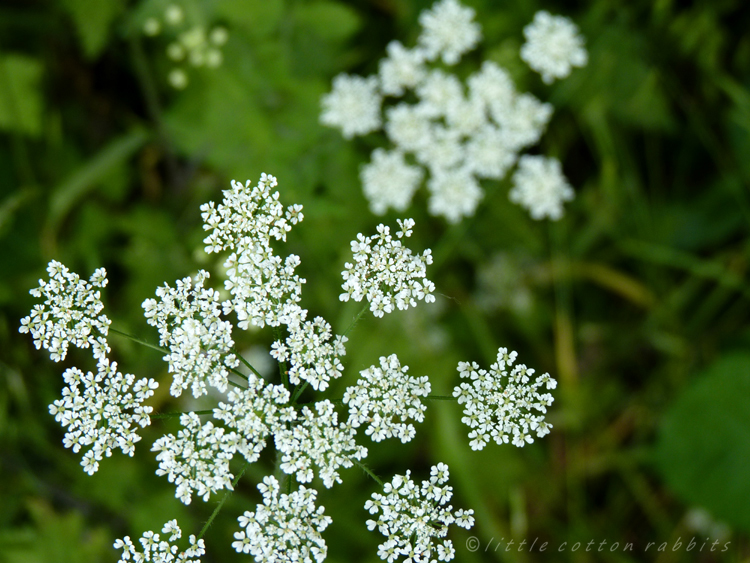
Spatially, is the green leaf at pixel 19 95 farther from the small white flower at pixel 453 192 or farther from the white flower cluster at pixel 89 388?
the small white flower at pixel 453 192

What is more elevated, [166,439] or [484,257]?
[484,257]

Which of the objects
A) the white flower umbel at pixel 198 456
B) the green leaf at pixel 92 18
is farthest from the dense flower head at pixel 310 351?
the green leaf at pixel 92 18

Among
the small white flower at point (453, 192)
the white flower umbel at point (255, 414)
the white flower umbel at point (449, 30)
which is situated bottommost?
the white flower umbel at point (255, 414)

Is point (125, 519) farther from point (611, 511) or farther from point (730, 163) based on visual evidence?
point (730, 163)

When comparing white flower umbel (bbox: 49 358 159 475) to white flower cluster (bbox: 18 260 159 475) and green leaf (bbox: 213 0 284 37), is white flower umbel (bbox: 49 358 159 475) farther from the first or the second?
green leaf (bbox: 213 0 284 37)

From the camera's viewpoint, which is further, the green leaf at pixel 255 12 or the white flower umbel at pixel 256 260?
the green leaf at pixel 255 12

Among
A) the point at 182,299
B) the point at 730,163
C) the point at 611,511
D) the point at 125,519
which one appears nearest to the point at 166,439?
the point at 182,299

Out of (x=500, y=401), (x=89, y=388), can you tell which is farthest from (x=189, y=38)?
(x=500, y=401)
